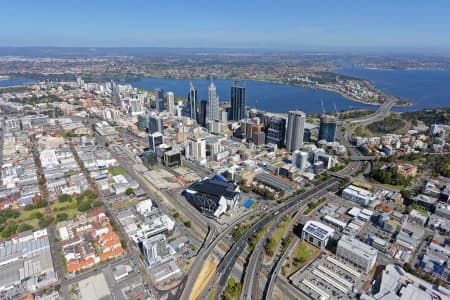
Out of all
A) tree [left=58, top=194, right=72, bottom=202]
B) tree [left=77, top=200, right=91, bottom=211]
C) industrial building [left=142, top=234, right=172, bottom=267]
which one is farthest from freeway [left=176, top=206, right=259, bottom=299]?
tree [left=58, top=194, right=72, bottom=202]

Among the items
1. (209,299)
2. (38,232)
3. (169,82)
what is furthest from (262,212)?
(169,82)

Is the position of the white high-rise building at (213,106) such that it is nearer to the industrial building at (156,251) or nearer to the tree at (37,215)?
the tree at (37,215)

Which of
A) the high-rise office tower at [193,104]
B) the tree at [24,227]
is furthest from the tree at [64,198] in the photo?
the high-rise office tower at [193,104]

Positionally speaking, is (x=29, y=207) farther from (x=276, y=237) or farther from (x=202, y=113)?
(x=202, y=113)

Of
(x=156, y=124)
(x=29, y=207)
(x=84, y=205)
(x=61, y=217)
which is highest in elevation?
(x=156, y=124)

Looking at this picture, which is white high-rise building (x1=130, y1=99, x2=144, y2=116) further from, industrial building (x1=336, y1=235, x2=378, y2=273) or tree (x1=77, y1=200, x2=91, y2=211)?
industrial building (x1=336, y1=235, x2=378, y2=273)

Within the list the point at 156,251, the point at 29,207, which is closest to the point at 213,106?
the point at 29,207
